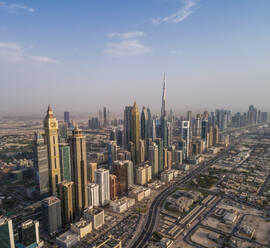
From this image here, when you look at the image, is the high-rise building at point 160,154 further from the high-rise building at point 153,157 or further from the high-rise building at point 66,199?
the high-rise building at point 66,199

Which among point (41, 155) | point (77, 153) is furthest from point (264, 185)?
point (41, 155)

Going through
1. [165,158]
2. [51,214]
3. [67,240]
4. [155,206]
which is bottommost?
[155,206]

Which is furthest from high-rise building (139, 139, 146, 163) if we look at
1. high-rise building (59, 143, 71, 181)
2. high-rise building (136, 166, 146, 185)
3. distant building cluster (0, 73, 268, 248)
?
high-rise building (59, 143, 71, 181)

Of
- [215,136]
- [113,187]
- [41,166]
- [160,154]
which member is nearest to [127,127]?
[160,154]

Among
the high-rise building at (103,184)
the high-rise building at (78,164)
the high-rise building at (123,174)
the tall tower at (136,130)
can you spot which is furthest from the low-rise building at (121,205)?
the tall tower at (136,130)

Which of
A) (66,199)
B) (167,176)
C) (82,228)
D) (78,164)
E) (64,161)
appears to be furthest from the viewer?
(167,176)

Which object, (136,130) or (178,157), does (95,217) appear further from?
(178,157)
